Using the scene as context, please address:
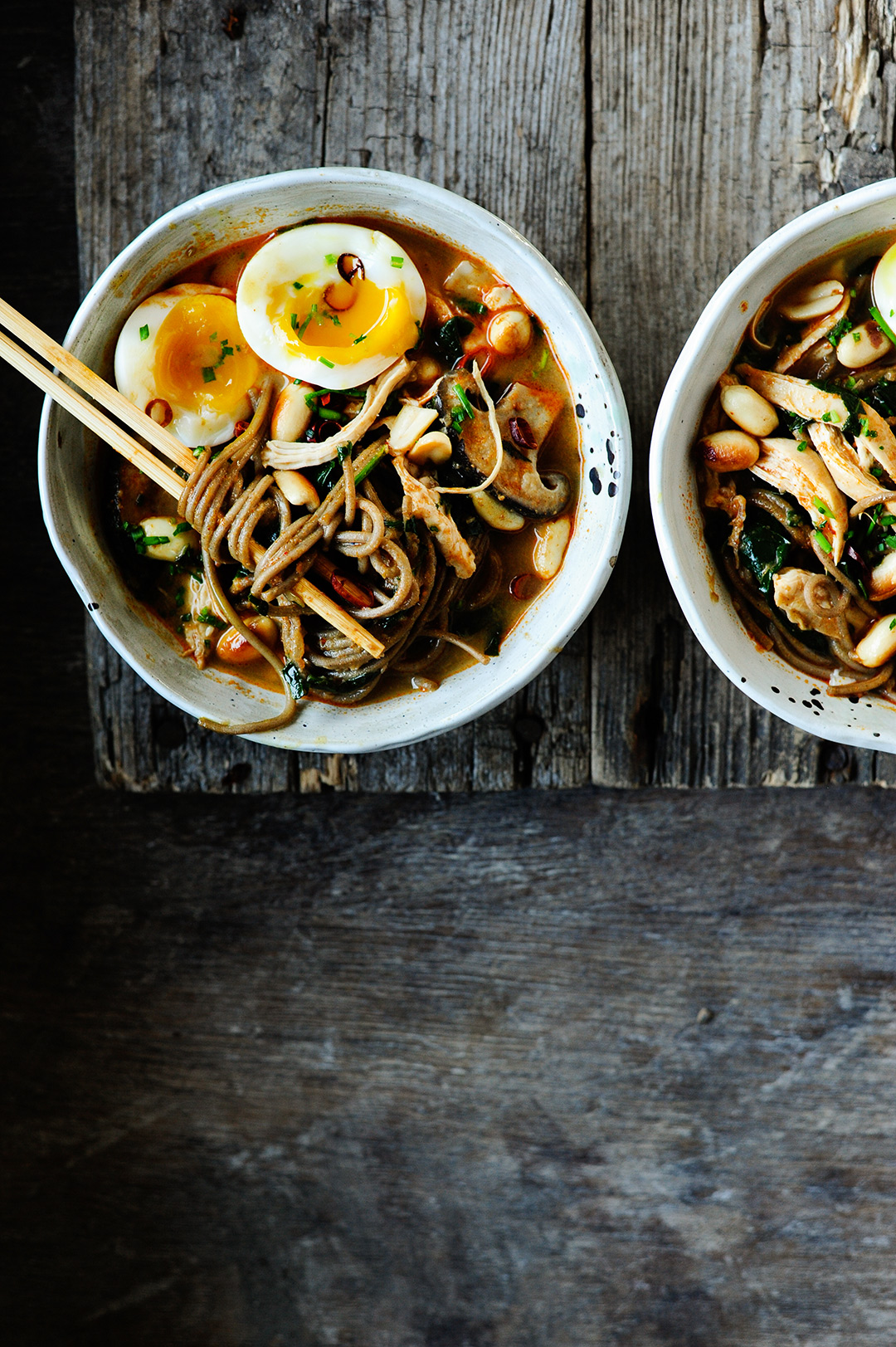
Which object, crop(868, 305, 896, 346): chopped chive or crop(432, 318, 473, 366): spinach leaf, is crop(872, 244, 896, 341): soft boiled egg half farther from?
crop(432, 318, 473, 366): spinach leaf

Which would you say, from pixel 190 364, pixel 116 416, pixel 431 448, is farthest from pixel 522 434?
pixel 116 416

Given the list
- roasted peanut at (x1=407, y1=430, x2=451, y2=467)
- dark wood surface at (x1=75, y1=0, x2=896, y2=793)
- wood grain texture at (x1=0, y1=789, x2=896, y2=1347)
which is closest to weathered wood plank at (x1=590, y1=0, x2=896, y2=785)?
dark wood surface at (x1=75, y1=0, x2=896, y2=793)

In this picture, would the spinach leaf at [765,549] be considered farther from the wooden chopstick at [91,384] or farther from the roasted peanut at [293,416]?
the wooden chopstick at [91,384]

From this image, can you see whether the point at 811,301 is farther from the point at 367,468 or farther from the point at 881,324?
the point at 367,468

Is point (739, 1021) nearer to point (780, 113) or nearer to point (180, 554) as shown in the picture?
point (180, 554)

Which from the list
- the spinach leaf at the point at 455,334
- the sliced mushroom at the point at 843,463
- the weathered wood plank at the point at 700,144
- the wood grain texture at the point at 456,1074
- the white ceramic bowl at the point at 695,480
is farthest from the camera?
the wood grain texture at the point at 456,1074

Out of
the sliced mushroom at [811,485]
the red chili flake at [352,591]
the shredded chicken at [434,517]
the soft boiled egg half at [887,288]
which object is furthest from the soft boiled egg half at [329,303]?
the soft boiled egg half at [887,288]
